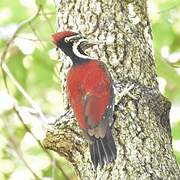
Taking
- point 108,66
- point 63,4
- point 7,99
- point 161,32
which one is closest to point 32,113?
point 7,99

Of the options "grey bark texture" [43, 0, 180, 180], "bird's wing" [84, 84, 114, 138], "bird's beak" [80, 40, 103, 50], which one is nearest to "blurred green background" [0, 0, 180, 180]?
"grey bark texture" [43, 0, 180, 180]

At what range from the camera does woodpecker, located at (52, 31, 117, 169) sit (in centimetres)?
222

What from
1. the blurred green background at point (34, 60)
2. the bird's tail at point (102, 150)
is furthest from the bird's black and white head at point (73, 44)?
the blurred green background at point (34, 60)

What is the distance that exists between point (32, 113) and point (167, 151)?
172cm

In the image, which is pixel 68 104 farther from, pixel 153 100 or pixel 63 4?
pixel 63 4

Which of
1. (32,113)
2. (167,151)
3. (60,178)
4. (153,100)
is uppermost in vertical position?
(32,113)

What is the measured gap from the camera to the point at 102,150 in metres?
2.19

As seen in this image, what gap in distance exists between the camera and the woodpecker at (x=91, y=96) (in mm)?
2223

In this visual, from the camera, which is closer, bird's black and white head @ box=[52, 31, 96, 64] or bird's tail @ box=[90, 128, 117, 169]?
bird's tail @ box=[90, 128, 117, 169]

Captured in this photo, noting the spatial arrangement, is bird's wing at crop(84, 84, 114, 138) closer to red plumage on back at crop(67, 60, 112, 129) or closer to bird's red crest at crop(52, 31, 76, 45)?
red plumage on back at crop(67, 60, 112, 129)

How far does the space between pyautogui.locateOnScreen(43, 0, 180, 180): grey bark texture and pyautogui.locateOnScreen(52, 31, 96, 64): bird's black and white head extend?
16 cm

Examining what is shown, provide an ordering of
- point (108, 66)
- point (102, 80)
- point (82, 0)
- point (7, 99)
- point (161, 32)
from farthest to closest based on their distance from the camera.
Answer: point (7, 99), point (161, 32), point (82, 0), point (108, 66), point (102, 80)

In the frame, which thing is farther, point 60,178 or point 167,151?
point 60,178

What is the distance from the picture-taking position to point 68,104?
98.7 inches
